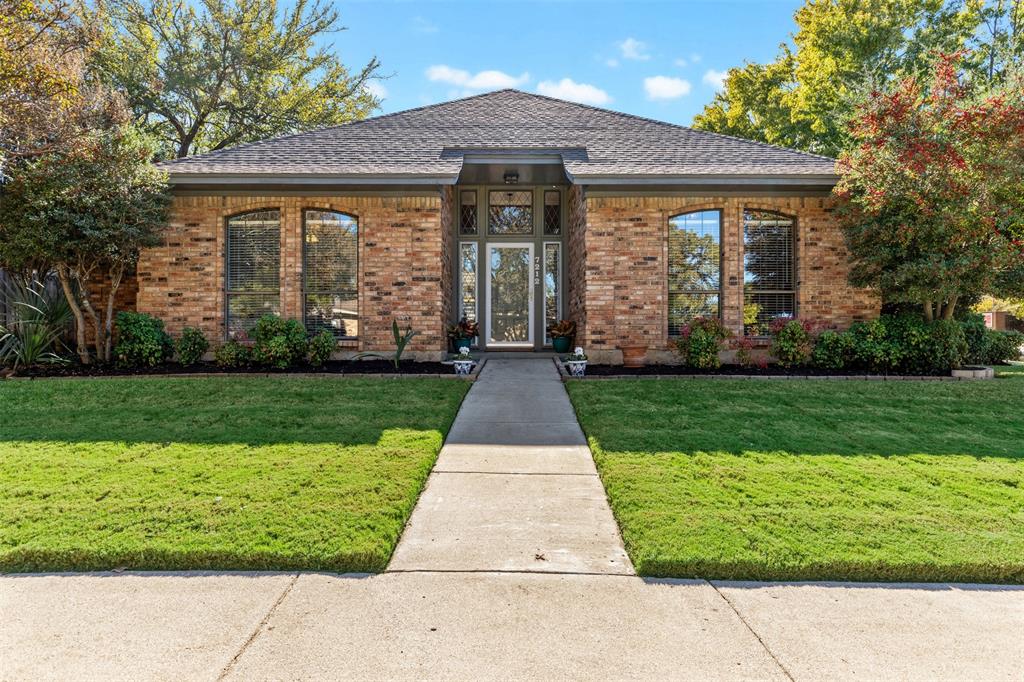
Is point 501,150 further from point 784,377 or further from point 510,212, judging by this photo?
point 784,377

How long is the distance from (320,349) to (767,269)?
7.71 m

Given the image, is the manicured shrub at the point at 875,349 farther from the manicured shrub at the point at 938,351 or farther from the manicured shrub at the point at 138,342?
the manicured shrub at the point at 138,342

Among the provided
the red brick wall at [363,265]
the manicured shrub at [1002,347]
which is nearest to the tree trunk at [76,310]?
the red brick wall at [363,265]

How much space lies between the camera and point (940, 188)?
7.63 meters

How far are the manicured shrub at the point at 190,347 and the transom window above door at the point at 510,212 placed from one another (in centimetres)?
573

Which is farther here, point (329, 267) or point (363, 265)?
point (329, 267)

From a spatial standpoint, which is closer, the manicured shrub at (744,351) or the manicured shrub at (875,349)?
the manicured shrub at (875,349)

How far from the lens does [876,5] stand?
51.3 feet

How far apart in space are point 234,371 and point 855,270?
32.9 ft

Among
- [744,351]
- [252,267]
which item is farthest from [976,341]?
[252,267]

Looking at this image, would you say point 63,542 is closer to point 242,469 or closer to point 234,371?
point 242,469

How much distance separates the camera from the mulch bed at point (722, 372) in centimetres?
827

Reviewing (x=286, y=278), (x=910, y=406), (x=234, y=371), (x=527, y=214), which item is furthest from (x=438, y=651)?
(x=527, y=214)

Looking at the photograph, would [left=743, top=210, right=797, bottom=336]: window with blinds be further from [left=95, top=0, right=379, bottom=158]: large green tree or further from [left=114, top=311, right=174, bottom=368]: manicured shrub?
[left=95, top=0, right=379, bottom=158]: large green tree
